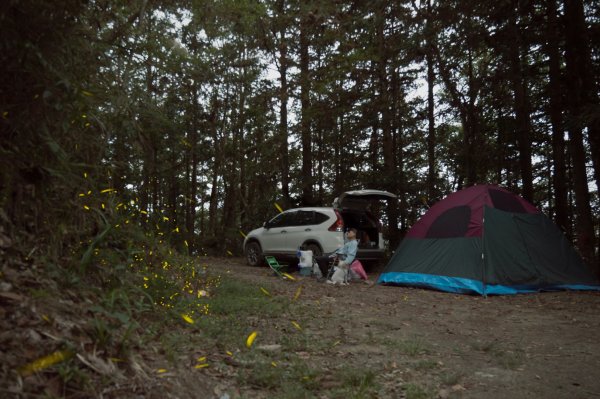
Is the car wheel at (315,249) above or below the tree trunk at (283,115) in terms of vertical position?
below

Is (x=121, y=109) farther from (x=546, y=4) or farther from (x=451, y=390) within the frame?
(x=546, y=4)

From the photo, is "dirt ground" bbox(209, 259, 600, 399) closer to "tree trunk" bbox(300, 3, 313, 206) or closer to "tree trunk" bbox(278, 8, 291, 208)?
"tree trunk" bbox(300, 3, 313, 206)

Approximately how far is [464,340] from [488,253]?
3.75m

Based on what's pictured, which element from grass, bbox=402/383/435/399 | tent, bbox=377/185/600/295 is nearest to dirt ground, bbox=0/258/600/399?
grass, bbox=402/383/435/399

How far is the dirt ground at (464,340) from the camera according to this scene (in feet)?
12.4

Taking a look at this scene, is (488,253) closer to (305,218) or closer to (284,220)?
(305,218)

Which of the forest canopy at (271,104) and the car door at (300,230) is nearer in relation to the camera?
the forest canopy at (271,104)

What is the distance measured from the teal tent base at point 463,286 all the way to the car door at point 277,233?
11.9 ft

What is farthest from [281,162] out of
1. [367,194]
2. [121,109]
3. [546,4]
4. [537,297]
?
[121,109]

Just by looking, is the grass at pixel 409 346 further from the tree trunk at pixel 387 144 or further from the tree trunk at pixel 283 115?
the tree trunk at pixel 283 115

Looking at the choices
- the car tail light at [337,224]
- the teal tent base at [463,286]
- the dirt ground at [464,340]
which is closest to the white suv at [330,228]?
the car tail light at [337,224]

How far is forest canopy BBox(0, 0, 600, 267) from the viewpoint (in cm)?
319

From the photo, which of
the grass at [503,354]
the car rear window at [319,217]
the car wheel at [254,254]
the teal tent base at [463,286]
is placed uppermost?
the car rear window at [319,217]

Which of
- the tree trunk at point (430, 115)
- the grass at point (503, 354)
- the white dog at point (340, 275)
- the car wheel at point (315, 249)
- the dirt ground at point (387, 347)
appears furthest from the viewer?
the tree trunk at point (430, 115)
